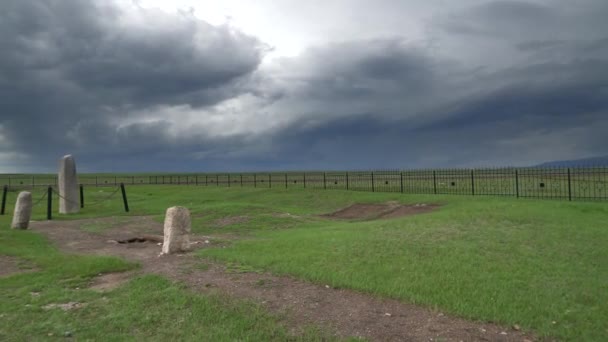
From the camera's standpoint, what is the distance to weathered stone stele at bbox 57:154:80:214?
22766 mm

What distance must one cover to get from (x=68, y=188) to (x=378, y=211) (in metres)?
17.3

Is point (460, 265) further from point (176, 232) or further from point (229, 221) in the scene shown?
point (229, 221)

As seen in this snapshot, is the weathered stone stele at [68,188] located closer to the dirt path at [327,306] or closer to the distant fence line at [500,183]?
the distant fence line at [500,183]

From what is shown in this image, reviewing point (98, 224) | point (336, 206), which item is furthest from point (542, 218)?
point (98, 224)

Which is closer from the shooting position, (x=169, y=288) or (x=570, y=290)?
(x=570, y=290)

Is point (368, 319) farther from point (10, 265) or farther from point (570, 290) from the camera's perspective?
point (10, 265)

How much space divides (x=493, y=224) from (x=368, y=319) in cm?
825

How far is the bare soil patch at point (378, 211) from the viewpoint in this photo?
19.8 m

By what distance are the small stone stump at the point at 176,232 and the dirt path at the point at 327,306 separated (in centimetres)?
Answer: 43

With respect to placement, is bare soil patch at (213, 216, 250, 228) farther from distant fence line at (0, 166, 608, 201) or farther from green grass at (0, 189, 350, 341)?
distant fence line at (0, 166, 608, 201)

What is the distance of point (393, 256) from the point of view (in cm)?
884

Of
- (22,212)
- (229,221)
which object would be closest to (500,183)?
(229,221)

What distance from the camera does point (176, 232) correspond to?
10.5 metres

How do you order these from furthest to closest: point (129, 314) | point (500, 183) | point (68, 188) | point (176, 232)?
point (500, 183), point (68, 188), point (176, 232), point (129, 314)
